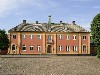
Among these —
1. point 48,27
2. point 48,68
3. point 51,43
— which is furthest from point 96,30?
point 48,27

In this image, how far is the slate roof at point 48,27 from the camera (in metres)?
85.4

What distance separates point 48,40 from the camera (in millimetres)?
85000

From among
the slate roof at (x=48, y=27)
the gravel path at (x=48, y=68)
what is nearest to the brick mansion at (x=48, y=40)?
the slate roof at (x=48, y=27)

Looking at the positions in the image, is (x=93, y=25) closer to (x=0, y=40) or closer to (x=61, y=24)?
(x=0, y=40)

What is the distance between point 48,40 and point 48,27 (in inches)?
164

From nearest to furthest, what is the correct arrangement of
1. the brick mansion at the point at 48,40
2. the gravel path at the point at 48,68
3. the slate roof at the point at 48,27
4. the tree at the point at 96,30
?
the gravel path at the point at 48,68 → the tree at the point at 96,30 → the brick mansion at the point at 48,40 → the slate roof at the point at 48,27

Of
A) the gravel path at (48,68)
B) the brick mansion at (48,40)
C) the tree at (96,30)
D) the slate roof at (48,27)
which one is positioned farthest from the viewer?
the slate roof at (48,27)

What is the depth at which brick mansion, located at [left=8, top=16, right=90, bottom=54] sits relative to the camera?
84.6m

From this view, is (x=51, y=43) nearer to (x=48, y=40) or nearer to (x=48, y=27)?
(x=48, y=40)

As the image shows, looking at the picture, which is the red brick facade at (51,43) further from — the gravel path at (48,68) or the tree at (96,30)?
the gravel path at (48,68)

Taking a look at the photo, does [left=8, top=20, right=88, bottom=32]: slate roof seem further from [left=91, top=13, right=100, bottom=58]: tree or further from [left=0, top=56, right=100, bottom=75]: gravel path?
[left=0, top=56, right=100, bottom=75]: gravel path

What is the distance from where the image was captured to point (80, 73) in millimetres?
30328

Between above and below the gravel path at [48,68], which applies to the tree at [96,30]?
above

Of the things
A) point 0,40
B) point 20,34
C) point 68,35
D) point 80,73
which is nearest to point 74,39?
point 68,35
